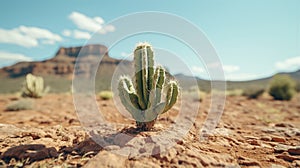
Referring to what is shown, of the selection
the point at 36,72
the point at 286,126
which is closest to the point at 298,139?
the point at 286,126

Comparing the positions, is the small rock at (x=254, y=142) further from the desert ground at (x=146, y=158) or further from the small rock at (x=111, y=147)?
the small rock at (x=111, y=147)

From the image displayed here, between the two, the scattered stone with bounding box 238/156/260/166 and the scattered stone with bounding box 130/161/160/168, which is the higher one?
the scattered stone with bounding box 130/161/160/168

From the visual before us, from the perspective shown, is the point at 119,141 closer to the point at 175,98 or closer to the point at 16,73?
the point at 175,98

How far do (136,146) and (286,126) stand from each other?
428cm

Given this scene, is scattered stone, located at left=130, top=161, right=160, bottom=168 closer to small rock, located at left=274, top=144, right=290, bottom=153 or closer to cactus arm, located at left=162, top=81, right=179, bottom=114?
cactus arm, located at left=162, top=81, right=179, bottom=114

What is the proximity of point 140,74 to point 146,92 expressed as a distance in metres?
0.31

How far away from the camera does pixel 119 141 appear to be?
343cm

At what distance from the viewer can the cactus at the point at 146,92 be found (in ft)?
12.9

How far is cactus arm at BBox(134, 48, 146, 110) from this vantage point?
155 inches

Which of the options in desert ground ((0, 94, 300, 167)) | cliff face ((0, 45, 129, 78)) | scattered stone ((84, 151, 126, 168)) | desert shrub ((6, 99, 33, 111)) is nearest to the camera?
scattered stone ((84, 151, 126, 168))

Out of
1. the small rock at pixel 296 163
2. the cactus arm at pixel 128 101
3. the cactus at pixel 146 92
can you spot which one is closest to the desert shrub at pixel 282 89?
the small rock at pixel 296 163

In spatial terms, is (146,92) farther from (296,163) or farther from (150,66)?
(296,163)

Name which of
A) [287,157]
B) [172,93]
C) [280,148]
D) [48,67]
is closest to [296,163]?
[287,157]

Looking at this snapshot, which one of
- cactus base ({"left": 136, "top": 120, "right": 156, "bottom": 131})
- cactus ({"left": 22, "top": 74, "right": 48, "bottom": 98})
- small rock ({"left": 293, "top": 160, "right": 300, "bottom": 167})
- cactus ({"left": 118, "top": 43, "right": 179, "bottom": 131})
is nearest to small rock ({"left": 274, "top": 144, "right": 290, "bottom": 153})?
small rock ({"left": 293, "top": 160, "right": 300, "bottom": 167})
